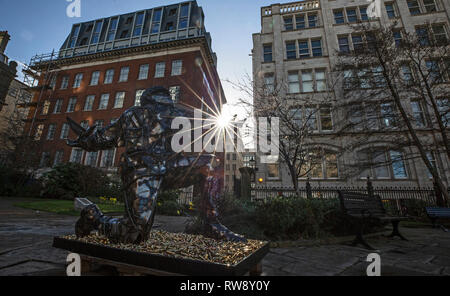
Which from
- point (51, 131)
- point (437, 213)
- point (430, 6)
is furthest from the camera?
point (51, 131)

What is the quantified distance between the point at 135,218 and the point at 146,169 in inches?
16.6

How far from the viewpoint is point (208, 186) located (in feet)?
6.36

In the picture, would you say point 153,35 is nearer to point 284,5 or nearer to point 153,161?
point 284,5

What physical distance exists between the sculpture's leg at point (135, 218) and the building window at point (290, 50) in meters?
20.0

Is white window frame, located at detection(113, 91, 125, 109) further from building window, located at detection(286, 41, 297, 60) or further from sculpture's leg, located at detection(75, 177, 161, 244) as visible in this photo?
sculpture's leg, located at detection(75, 177, 161, 244)

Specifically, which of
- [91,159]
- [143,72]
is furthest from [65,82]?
[91,159]

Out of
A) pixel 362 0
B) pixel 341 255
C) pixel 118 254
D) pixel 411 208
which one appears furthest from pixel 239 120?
pixel 362 0

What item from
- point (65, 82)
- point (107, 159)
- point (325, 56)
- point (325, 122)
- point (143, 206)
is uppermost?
point (65, 82)

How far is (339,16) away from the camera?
18359 millimetres

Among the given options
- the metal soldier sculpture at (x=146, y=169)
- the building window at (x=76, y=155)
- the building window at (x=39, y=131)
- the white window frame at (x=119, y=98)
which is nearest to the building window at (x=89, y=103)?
the white window frame at (x=119, y=98)

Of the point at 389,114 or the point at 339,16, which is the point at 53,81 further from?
the point at 389,114

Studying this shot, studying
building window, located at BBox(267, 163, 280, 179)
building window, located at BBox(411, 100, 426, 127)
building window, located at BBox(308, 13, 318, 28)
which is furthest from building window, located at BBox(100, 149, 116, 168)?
building window, located at BBox(411, 100, 426, 127)

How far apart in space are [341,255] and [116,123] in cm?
387

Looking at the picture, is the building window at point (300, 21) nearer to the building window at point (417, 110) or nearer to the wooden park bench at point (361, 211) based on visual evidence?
the building window at point (417, 110)
